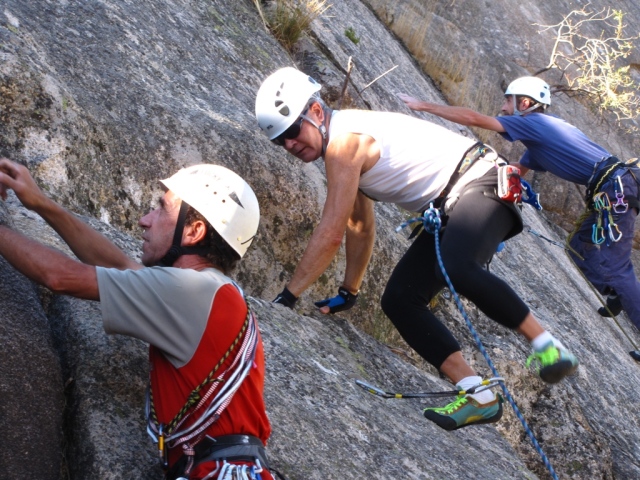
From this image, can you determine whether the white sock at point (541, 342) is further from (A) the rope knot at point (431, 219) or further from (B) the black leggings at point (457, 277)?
(A) the rope knot at point (431, 219)

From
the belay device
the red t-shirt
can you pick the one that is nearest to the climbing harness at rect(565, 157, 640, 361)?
the belay device

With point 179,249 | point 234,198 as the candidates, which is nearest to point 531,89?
point 234,198

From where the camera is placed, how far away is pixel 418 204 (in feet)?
16.3

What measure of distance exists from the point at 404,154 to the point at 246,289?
4.34 feet

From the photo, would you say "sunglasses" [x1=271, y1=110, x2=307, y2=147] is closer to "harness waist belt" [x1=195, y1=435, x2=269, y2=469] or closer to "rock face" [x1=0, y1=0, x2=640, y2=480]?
"rock face" [x1=0, y1=0, x2=640, y2=480]

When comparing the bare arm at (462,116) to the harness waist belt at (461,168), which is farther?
the bare arm at (462,116)

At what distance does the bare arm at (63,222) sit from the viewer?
2.94 meters

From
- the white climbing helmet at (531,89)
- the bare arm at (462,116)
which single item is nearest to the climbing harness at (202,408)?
the bare arm at (462,116)

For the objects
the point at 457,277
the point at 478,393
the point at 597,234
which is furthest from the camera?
the point at 597,234

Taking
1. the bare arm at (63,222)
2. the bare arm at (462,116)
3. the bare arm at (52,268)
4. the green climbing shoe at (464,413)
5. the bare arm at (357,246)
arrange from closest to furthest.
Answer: the bare arm at (52,268), the bare arm at (63,222), the green climbing shoe at (464,413), the bare arm at (357,246), the bare arm at (462,116)

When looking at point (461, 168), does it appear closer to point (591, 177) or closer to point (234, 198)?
point (234, 198)

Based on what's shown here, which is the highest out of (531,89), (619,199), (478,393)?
(531,89)

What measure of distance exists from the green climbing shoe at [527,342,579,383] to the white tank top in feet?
3.65

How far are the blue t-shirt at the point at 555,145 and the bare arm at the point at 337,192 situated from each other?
2661 millimetres
